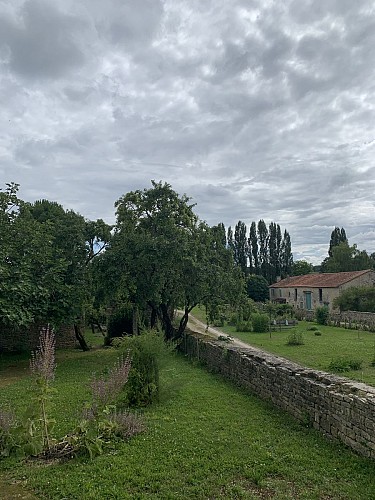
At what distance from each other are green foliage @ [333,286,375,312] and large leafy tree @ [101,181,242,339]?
18.2 meters

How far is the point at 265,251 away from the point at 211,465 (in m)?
65.7

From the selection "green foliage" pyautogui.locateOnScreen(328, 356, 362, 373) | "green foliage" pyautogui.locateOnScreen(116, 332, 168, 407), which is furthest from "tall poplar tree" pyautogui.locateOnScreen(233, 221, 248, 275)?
"green foliage" pyautogui.locateOnScreen(116, 332, 168, 407)

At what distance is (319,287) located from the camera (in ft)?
138

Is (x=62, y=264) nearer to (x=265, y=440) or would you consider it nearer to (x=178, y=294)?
(x=178, y=294)

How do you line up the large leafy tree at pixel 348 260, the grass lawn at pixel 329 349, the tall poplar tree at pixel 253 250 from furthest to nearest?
the tall poplar tree at pixel 253 250, the large leafy tree at pixel 348 260, the grass lawn at pixel 329 349

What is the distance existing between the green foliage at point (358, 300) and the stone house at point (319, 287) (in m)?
3.64

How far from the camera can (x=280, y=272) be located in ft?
222

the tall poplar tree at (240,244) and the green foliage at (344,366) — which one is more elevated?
the tall poplar tree at (240,244)

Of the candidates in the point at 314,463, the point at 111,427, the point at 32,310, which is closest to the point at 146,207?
the point at 32,310

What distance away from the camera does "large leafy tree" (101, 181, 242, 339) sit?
662 inches

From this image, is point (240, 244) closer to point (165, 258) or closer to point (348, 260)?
point (348, 260)

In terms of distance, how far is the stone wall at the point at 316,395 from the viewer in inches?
241

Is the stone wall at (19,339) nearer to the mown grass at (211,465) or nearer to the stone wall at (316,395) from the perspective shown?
the stone wall at (316,395)


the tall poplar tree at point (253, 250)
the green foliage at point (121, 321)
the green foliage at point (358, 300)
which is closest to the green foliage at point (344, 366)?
the green foliage at point (121, 321)
